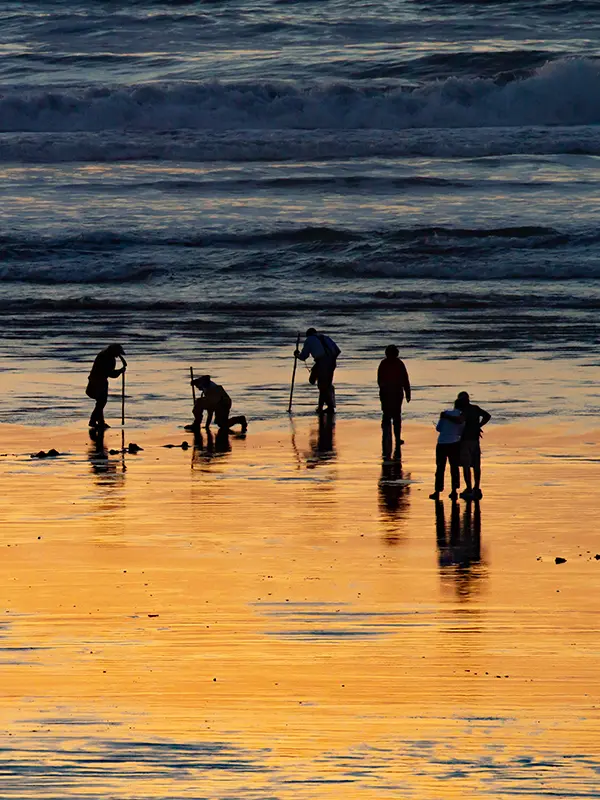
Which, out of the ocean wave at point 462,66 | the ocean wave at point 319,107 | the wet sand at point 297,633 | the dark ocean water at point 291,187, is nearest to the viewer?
the wet sand at point 297,633

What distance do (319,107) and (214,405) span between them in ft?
149

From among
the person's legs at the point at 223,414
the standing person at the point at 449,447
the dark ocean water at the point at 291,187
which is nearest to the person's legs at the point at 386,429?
the person's legs at the point at 223,414

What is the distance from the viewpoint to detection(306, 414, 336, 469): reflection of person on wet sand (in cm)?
1928

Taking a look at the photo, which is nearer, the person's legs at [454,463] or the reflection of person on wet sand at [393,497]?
the reflection of person on wet sand at [393,497]

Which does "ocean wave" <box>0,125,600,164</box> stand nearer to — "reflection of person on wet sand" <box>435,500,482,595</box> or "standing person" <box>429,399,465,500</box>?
"standing person" <box>429,399,465,500</box>

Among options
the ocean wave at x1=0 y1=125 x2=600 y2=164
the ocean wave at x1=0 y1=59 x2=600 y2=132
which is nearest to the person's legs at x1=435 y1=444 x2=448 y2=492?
the ocean wave at x1=0 y1=125 x2=600 y2=164

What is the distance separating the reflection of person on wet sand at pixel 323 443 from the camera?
759 inches

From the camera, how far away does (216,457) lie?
767 inches

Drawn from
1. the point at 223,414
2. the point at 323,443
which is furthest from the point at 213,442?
the point at 323,443

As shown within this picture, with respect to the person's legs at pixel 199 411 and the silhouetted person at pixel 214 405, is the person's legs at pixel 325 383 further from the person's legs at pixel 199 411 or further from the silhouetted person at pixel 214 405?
the person's legs at pixel 199 411

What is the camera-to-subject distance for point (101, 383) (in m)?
21.7

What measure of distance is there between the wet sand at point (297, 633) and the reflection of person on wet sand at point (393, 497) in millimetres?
52

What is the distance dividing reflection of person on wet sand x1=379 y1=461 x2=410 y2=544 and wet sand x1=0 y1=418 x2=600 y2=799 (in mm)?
52

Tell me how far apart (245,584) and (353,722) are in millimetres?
3279
